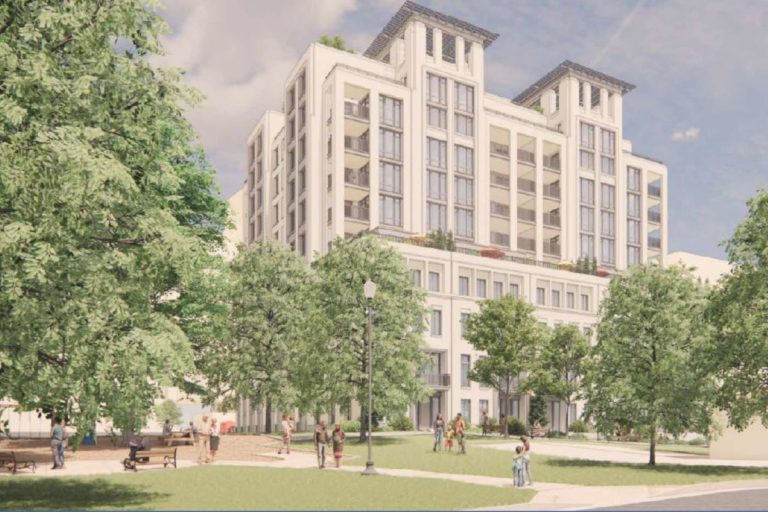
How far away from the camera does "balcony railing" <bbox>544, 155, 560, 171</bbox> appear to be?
289 feet

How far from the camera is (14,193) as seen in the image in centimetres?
1730

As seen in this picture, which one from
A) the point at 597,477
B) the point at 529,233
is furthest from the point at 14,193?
the point at 529,233

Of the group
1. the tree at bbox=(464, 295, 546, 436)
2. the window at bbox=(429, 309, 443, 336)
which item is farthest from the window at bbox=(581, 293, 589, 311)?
the tree at bbox=(464, 295, 546, 436)

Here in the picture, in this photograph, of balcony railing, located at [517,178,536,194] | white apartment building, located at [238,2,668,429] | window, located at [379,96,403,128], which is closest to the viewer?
white apartment building, located at [238,2,668,429]

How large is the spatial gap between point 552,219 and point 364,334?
47752 mm

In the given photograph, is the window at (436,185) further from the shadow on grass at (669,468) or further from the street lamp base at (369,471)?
the street lamp base at (369,471)

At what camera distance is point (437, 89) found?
7819cm

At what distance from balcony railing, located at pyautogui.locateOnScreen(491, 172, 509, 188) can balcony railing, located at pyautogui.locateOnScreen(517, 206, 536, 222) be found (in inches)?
144

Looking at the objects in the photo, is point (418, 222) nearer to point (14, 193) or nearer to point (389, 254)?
point (389, 254)

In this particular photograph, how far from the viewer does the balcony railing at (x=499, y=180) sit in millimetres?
82500

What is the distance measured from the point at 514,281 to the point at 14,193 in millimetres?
62381

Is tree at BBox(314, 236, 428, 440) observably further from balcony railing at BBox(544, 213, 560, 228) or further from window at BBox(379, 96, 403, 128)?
balcony railing at BBox(544, 213, 560, 228)

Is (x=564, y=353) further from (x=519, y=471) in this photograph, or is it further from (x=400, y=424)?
(x=519, y=471)

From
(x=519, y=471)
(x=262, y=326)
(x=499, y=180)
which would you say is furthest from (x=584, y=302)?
(x=519, y=471)
